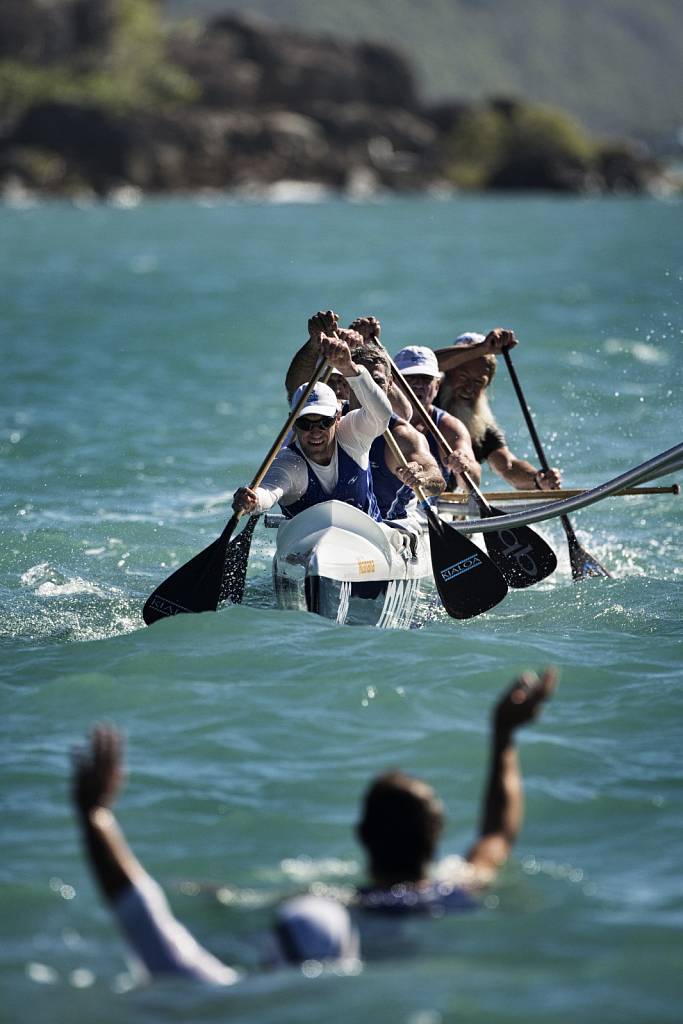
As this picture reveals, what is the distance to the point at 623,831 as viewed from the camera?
20.2 ft

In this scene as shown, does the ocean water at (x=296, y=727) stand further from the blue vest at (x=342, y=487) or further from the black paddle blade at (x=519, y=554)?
the blue vest at (x=342, y=487)

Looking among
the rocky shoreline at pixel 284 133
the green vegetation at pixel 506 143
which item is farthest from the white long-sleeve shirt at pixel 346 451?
the green vegetation at pixel 506 143

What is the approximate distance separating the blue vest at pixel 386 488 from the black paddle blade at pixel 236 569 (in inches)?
36.0

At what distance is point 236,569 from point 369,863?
4705 millimetres

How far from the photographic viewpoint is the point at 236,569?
31.4ft

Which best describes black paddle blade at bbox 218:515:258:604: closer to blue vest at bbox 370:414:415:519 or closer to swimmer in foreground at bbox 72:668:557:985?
blue vest at bbox 370:414:415:519

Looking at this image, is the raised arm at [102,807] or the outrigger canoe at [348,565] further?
the outrigger canoe at [348,565]

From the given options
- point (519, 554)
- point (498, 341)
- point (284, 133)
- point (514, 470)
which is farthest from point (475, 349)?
point (284, 133)

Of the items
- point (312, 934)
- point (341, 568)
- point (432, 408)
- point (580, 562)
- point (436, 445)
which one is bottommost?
point (312, 934)

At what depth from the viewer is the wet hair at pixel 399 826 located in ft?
16.0

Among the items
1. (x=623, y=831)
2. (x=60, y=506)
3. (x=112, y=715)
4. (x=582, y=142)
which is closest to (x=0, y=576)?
(x=60, y=506)

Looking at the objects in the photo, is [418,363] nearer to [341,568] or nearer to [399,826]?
[341,568]

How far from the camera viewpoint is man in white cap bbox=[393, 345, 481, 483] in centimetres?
1072

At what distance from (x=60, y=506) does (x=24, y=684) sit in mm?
5008
